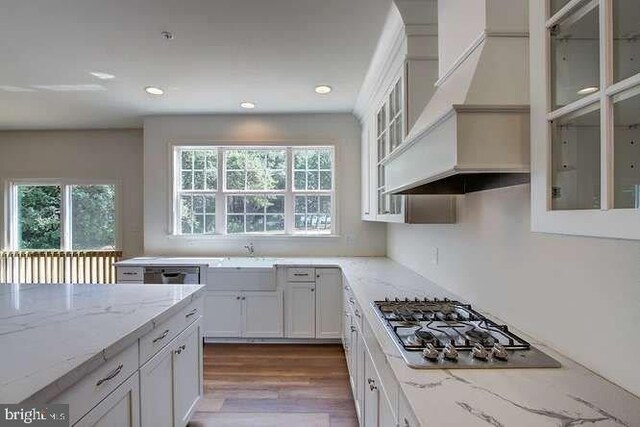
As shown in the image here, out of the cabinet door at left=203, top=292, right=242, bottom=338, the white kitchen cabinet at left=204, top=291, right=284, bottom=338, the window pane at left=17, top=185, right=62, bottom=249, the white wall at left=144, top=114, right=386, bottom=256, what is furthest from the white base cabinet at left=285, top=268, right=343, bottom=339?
the window pane at left=17, top=185, right=62, bottom=249

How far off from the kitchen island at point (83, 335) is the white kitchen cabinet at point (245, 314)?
137 centimetres

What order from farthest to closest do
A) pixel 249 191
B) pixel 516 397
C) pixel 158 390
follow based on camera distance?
pixel 249 191 → pixel 158 390 → pixel 516 397

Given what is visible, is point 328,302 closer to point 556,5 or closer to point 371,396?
point 371,396

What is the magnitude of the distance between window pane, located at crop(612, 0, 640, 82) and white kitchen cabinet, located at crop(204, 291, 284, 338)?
11.1 feet

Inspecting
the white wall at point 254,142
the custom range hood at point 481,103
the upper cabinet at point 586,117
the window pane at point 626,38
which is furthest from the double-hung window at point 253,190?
the window pane at point 626,38

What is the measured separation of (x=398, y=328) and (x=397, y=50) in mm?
1817

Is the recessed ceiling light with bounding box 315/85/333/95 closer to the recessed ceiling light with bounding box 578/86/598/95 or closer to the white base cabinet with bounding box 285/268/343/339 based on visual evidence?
the white base cabinet with bounding box 285/268/343/339

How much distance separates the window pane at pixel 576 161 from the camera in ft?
2.65

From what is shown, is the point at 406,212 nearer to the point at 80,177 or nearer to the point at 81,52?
the point at 81,52

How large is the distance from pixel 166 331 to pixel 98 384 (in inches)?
23.0

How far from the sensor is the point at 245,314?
12.4ft

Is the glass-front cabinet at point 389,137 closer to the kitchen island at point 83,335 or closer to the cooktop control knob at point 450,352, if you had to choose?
the cooktop control knob at point 450,352

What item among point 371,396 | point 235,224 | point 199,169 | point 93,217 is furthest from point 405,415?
point 93,217

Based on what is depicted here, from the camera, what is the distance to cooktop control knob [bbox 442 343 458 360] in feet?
4.00
